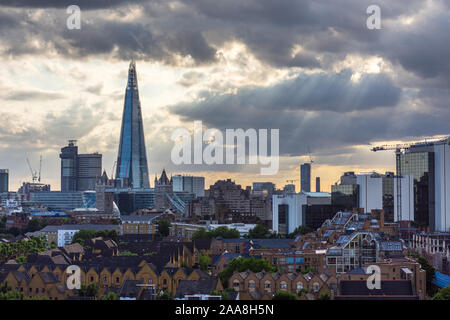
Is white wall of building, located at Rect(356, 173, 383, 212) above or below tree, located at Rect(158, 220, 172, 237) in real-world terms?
above

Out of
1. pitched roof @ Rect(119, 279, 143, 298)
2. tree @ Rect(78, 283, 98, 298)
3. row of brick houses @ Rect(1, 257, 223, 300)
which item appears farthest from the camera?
row of brick houses @ Rect(1, 257, 223, 300)

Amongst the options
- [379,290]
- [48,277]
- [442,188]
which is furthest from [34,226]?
[379,290]

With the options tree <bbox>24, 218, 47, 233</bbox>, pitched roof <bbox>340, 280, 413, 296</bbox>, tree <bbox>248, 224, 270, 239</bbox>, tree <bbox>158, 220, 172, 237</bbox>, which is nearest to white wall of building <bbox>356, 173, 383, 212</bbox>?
tree <bbox>248, 224, 270, 239</bbox>

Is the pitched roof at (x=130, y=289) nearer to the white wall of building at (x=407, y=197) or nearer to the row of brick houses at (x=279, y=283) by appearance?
the row of brick houses at (x=279, y=283)

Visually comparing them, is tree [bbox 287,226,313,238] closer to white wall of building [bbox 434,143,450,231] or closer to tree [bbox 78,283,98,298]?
white wall of building [bbox 434,143,450,231]
